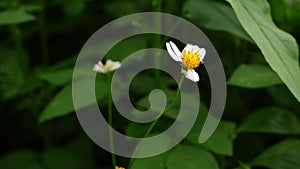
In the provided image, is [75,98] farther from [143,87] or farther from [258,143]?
[258,143]

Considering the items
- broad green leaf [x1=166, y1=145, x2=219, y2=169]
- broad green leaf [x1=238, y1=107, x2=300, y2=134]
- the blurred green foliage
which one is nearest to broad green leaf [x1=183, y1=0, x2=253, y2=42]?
the blurred green foliage

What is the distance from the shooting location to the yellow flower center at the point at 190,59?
0.79 meters

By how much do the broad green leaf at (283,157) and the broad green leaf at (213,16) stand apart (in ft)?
0.74

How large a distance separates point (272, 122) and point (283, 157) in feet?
0.30

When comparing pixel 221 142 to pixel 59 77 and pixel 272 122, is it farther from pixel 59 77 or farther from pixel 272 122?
pixel 59 77

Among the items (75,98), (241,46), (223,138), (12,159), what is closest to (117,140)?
(75,98)

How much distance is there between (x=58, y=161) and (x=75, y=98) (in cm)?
25

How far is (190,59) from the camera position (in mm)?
801

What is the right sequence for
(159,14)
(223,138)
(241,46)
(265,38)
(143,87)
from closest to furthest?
(265,38)
(223,138)
(159,14)
(143,87)
(241,46)

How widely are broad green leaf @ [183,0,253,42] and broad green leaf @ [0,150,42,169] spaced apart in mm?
497

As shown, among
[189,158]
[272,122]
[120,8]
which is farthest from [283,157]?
[120,8]

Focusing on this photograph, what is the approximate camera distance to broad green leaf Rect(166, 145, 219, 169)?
0.84m

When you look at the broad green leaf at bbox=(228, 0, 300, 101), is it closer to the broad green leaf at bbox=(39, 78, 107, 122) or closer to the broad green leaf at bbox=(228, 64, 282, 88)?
the broad green leaf at bbox=(228, 64, 282, 88)

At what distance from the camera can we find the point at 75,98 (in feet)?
3.26
